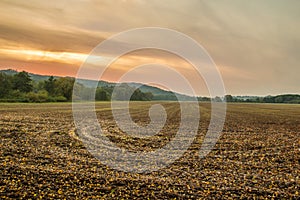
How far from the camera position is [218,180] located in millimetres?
10125

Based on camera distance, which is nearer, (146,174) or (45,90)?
(146,174)

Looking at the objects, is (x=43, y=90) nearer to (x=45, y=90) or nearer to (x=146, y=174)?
(x=45, y=90)

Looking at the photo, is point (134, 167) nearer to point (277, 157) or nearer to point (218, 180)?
point (218, 180)

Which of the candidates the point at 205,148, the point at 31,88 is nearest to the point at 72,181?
the point at 205,148

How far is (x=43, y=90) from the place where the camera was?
8775 cm

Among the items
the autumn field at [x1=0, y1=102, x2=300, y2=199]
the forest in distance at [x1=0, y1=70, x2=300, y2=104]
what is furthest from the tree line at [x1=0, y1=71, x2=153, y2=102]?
the autumn field at [x1=0, y1=102, x2=300, y2=199]

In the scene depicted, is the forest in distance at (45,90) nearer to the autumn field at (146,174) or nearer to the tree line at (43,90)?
the tree line at (43,90)

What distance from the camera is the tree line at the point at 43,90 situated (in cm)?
7600

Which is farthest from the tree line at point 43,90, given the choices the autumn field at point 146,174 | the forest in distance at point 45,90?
the autumn field at point 146,174

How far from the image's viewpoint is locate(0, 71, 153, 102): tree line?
76000 millimetres

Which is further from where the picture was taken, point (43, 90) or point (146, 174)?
point (43, 90)

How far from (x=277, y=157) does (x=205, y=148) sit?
12.0ft

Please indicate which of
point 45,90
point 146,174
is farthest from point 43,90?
point 146,174

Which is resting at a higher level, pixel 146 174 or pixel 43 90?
pixel 43 90
